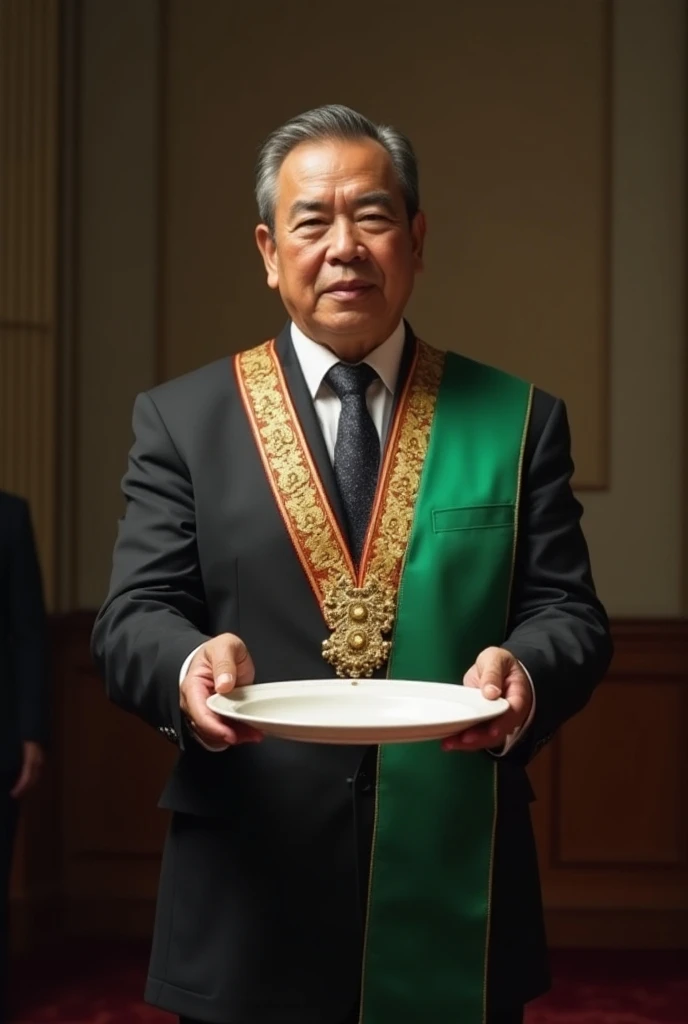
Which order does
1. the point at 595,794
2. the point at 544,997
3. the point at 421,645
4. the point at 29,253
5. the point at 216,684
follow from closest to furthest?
the point at 216,684
the point at 421,645
the point at 544,997
the point at 29,253
the point at 595,794

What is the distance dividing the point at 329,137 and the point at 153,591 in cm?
61

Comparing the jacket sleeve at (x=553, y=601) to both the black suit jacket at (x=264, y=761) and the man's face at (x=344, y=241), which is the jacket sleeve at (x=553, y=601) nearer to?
the black suit jacket at (x=264, y=761)

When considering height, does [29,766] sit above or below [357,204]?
below

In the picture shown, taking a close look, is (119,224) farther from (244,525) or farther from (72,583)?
(244,525)

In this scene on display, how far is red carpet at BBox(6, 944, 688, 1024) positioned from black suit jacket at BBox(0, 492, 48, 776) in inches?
30.6

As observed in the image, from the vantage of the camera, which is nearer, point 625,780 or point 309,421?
point 309,421

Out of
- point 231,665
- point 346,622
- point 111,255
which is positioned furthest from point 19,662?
point 231,665

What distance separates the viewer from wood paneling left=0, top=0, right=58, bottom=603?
177 inches

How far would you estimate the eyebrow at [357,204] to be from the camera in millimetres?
1998

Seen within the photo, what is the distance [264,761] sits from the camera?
1.92 meters

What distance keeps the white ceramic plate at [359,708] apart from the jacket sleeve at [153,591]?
4.2 inches

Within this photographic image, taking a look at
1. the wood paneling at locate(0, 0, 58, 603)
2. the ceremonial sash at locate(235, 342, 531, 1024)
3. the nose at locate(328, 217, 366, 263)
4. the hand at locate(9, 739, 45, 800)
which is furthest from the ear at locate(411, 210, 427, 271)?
the wood paneling at locate(0, 0, 58, 603)

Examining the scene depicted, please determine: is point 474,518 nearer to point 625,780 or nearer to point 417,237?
point 417,237

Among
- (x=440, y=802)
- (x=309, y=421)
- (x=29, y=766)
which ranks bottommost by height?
(x=29, y=766)
